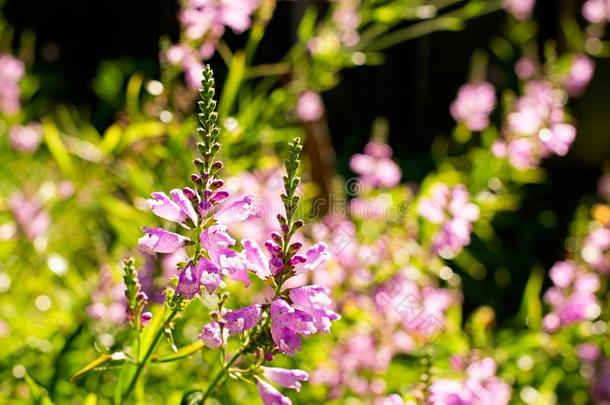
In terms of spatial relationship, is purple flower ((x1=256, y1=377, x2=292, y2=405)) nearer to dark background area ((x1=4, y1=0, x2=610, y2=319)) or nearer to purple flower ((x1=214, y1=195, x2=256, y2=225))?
purple flower ((x1=214, y1=195, x2=256, y2=225))

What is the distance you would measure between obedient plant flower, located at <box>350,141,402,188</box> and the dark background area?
4.58 ft

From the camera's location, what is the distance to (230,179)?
76.5 inches

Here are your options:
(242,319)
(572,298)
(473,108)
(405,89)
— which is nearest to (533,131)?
(473,108)

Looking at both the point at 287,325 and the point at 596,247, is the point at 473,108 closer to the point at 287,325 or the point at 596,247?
the point at 596,247

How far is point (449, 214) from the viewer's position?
2029 millimetres

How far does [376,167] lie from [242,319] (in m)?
1.53

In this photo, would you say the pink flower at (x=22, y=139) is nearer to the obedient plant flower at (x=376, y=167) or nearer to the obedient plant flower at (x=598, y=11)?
the obedient plant flower at (x=376, y=167)

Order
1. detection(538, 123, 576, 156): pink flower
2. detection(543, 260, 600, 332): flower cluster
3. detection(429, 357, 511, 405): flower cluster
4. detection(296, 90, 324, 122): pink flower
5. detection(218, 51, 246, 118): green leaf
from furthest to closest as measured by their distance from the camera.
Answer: detection(296, 90, 324, 122): pink flower < detection(543, 260, 600, 332): flower cluster < detection(538, 123, 576, 156): pink flower < detection(218, 51, 246, 118): green leaf < detection(429, 357, 511, 405): flower cluster

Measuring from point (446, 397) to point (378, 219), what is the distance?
100 cm

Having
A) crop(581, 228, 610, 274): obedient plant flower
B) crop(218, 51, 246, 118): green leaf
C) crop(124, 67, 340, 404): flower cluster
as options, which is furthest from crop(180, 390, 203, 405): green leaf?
crop(581, 228, 610, 274): obedient plant flower

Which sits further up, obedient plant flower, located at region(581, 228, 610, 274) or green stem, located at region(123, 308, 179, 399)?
green stem, located at region(123, 308, 179, 399)

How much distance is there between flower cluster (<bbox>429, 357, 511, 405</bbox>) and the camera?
4.30 ft

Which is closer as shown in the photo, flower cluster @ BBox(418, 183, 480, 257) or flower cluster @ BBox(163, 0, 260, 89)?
flower cluster @ BBox(163, 0, 260, 89)

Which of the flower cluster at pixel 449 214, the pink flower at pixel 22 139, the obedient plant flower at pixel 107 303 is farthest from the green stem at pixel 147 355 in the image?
the pink flower at pixel 22 139
